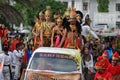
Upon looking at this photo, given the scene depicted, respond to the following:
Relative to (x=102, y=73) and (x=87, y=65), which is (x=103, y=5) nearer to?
(x=87, y=65)

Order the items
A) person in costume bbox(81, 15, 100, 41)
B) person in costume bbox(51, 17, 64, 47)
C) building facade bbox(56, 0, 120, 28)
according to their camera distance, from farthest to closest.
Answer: building facade bbox(56, 0, 120, 28) → person in costume bbox(81, 15, 100, 41) → person in costume bbox(51, 17, 64, 47)

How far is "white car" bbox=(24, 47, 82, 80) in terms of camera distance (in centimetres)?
1109

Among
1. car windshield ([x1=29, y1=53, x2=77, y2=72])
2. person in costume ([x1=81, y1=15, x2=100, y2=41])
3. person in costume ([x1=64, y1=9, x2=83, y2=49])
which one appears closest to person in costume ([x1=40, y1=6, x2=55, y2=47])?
person in costume ([x1=64, y1=9, x2=83, y2=49])

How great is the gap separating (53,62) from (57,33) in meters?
2.66

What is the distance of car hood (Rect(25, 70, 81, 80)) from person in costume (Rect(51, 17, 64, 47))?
8.30 ft

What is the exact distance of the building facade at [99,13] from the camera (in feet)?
218

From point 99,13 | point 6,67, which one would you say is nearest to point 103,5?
point 99,13

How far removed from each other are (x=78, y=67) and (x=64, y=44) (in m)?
2.27

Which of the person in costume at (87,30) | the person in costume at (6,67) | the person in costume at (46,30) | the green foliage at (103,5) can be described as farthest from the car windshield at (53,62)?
the green foliage at (103,5)

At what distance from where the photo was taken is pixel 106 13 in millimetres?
65812

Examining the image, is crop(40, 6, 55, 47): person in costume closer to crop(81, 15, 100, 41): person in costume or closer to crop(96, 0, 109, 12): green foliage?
crop(81, 15, 100, 41): person in costume

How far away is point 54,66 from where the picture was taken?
11.3 meters

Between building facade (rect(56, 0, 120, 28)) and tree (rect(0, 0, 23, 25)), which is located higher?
tree (rect(0, 0, 23, 25))

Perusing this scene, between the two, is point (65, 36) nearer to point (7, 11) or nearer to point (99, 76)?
point (99, 76)
